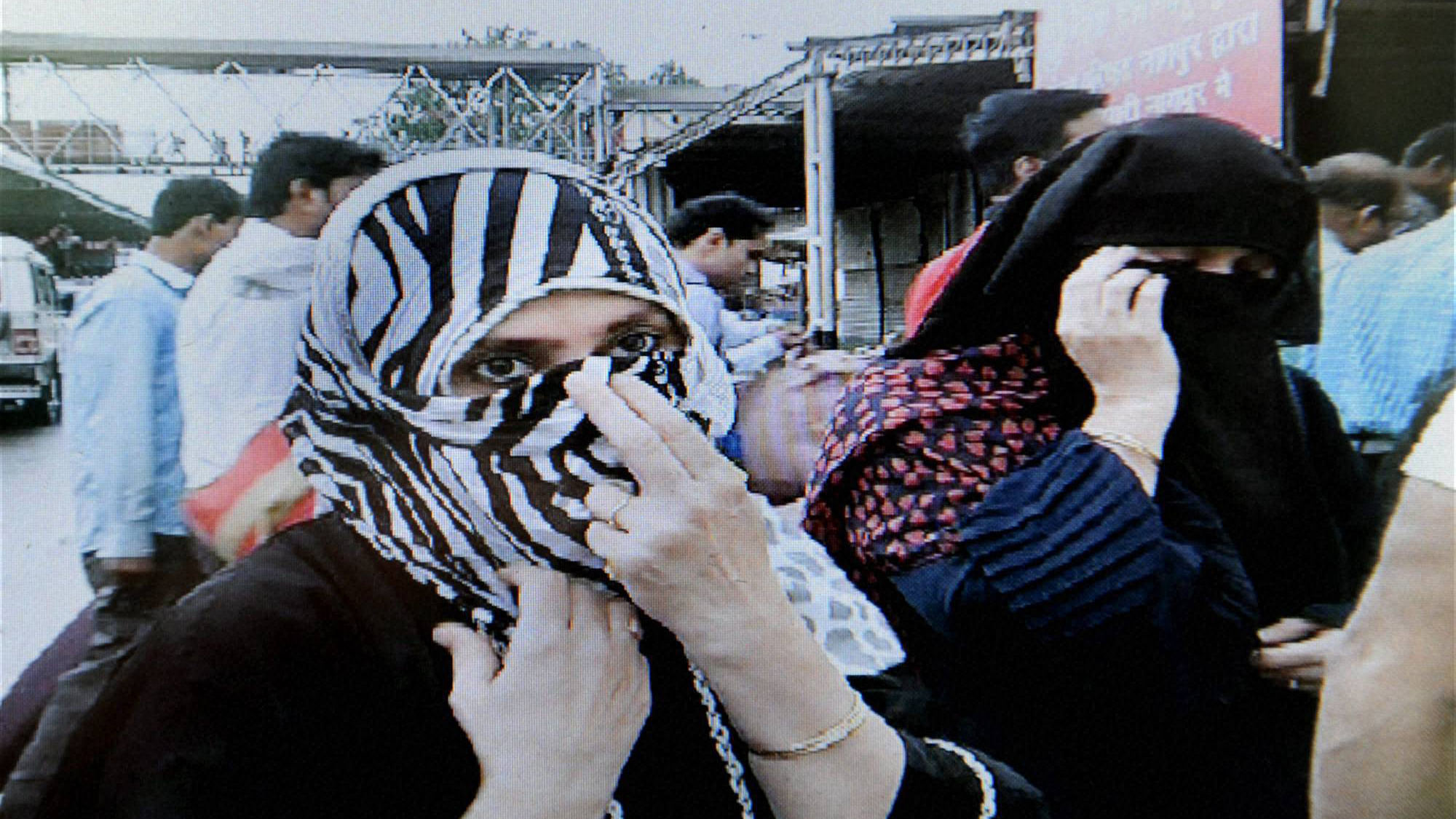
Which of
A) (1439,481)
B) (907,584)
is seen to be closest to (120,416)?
(907,584)

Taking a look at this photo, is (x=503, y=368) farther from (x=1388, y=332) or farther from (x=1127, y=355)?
(x=1388, y=332)

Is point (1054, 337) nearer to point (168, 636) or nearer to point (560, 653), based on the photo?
point (560, 653)

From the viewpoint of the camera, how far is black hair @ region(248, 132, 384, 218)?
105cm

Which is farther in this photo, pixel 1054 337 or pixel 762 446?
pixel 762 446

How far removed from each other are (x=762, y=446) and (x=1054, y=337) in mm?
432

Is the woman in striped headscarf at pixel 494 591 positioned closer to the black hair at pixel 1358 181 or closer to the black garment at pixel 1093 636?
the black garment at pixel 1093 636

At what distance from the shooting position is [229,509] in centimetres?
105

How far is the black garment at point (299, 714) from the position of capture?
0.79 metres

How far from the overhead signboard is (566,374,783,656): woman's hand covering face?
1.16 m

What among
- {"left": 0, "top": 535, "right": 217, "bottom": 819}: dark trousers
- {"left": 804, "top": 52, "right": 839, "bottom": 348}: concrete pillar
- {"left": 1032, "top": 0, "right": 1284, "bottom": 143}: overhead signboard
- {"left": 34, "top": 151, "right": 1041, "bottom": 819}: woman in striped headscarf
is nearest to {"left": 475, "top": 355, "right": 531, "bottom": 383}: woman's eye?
{"left": 34, "top": 151, "right": 1041, "bottom": 819}: woman in striped headscarf

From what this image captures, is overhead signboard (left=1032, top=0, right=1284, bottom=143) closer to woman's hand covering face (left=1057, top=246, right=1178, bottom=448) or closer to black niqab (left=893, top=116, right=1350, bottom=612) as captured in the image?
black niqab (left=893, top=116, right=1350, bottom=612)

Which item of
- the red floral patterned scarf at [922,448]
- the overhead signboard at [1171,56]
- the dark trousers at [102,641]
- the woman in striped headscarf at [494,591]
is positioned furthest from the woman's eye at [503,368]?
the overhead signboard at [1171,56]

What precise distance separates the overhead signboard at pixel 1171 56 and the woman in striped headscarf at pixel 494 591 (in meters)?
1.07

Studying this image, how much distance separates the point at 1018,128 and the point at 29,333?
1.46m
